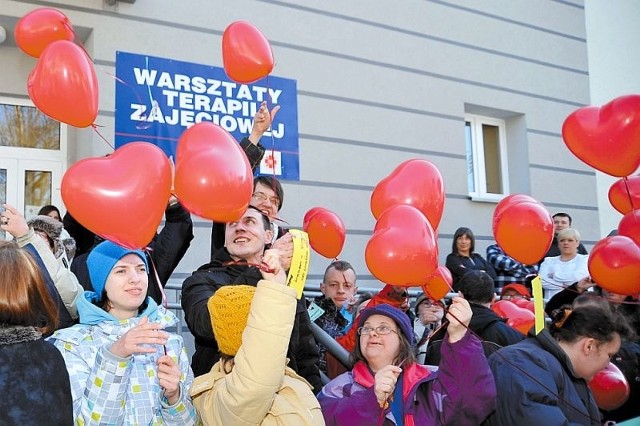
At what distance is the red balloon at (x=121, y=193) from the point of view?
233cm

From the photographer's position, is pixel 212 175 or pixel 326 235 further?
pixel 326 235

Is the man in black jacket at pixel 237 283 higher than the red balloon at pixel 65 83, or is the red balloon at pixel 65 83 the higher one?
the red balloon at pixel 65 83

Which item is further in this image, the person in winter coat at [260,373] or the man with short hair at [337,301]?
the man with short hair at [337,301]

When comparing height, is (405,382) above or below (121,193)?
below

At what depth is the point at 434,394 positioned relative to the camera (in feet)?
9.04

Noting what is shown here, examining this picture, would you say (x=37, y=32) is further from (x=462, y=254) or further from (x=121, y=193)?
(x=462, y=254)

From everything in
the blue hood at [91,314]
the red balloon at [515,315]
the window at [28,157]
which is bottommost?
the red balloon at [515,315]

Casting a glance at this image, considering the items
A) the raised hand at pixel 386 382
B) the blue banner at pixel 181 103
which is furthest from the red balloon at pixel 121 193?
the blue banner at pixel 181 103

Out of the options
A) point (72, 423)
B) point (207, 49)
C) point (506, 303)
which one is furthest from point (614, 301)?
point (207, 49)

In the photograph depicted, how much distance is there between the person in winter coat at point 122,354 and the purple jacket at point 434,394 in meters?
0.63

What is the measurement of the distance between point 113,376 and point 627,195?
10.5 ft

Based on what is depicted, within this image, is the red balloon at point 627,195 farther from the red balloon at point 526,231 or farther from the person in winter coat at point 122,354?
the person in winter coat at point 122,354

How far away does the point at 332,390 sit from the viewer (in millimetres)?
2943

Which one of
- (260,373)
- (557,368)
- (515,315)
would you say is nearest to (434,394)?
(557,368)
